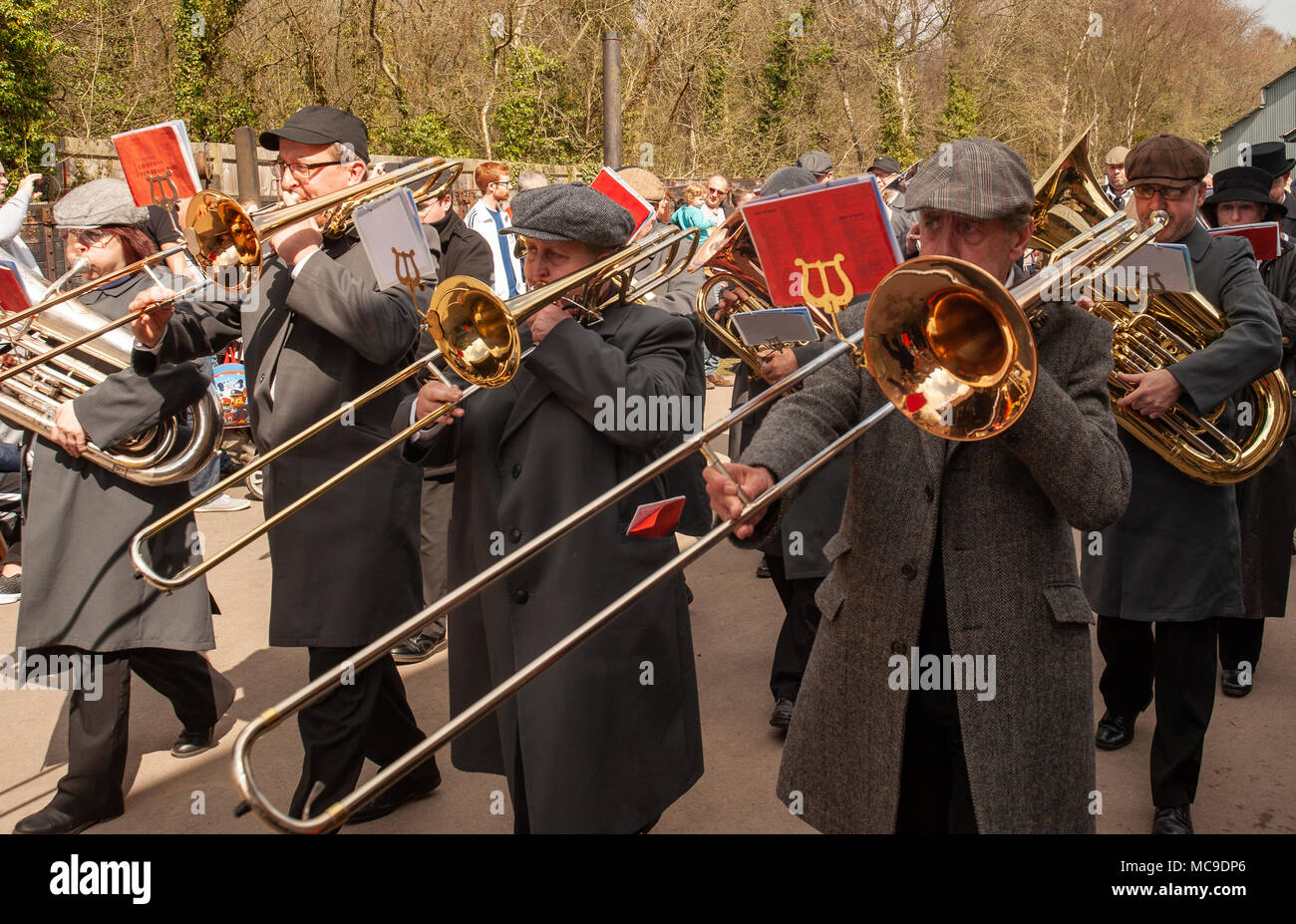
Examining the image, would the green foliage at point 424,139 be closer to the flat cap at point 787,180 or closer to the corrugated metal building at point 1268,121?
the flat cap at point 787,180

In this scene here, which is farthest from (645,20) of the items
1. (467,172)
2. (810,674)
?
(810,674)

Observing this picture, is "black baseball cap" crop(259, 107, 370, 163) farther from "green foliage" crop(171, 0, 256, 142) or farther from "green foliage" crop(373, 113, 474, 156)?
"green foliage" crop(373, 113, 474, 156)

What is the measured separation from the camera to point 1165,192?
371 cm

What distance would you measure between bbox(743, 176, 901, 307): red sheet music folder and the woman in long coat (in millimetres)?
2092

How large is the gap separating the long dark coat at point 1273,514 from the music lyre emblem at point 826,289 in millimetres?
2965

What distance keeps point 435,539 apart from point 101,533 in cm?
196

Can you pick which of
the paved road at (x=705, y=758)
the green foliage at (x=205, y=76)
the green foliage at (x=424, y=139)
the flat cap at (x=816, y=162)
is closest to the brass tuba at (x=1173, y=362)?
the paved road at (x=705, y=758)

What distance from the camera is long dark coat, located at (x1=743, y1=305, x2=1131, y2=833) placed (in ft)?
7.16

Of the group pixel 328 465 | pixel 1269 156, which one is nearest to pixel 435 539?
pixel 328 465

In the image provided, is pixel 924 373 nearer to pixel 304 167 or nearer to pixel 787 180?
pixel 304 167

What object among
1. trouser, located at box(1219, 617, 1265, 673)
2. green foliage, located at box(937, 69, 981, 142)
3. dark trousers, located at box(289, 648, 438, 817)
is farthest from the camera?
green foliage, located at box(937, 69, 981, 142)

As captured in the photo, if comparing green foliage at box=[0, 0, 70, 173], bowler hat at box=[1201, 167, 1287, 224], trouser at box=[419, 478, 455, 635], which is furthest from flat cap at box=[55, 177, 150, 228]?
green foliage at box=[0, 0, 70, 173]

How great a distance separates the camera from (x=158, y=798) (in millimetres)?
4074
